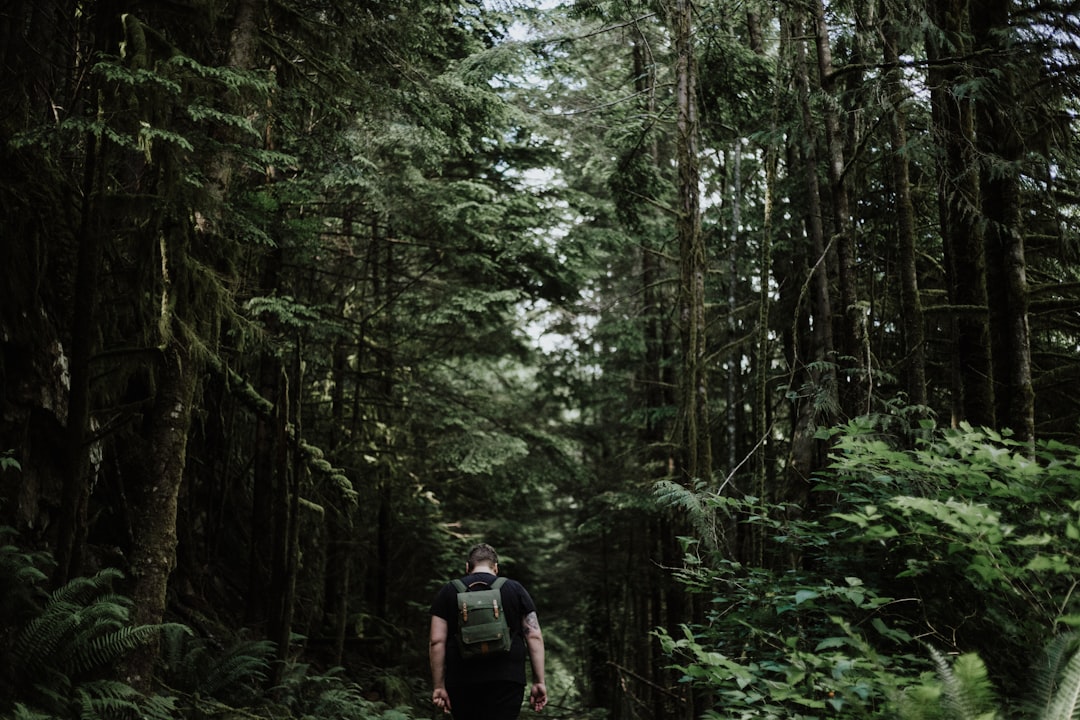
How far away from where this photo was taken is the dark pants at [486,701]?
5586 mm

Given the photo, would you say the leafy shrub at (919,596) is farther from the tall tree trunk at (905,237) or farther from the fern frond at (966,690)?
the tall tree trunk at (905,237)

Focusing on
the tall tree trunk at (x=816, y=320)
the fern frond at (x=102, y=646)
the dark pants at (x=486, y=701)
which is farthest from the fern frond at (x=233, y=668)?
the tall tree trunk at (x=816, y=320)

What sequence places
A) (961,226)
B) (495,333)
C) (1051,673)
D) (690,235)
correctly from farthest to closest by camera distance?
(495,333) → (690,235) → (961,226) → (1051,673)

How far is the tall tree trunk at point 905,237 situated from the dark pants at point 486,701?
4.43 metres

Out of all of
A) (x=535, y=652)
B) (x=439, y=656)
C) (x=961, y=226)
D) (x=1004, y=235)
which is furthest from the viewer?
(x=961, y=226)

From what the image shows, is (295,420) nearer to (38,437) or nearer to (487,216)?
(38,437)

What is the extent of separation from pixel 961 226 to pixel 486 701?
18.7 feet

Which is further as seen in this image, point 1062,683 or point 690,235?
point 690,235

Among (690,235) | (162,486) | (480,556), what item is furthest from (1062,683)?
(690,235)

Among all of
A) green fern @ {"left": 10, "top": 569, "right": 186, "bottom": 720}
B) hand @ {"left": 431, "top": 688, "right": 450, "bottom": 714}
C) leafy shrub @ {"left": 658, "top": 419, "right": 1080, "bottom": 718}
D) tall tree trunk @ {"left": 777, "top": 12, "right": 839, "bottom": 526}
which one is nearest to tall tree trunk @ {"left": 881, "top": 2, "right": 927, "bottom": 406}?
tall tree trunk @ {"left": 777, "top": 12, "right": 839, "bottom": 526}

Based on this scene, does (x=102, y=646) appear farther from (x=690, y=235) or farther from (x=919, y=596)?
(x=690, y=235)

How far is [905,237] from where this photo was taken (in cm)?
741

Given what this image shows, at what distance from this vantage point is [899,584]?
421cm

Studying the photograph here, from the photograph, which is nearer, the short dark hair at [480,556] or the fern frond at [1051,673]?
the fern frond at [1051,673]
